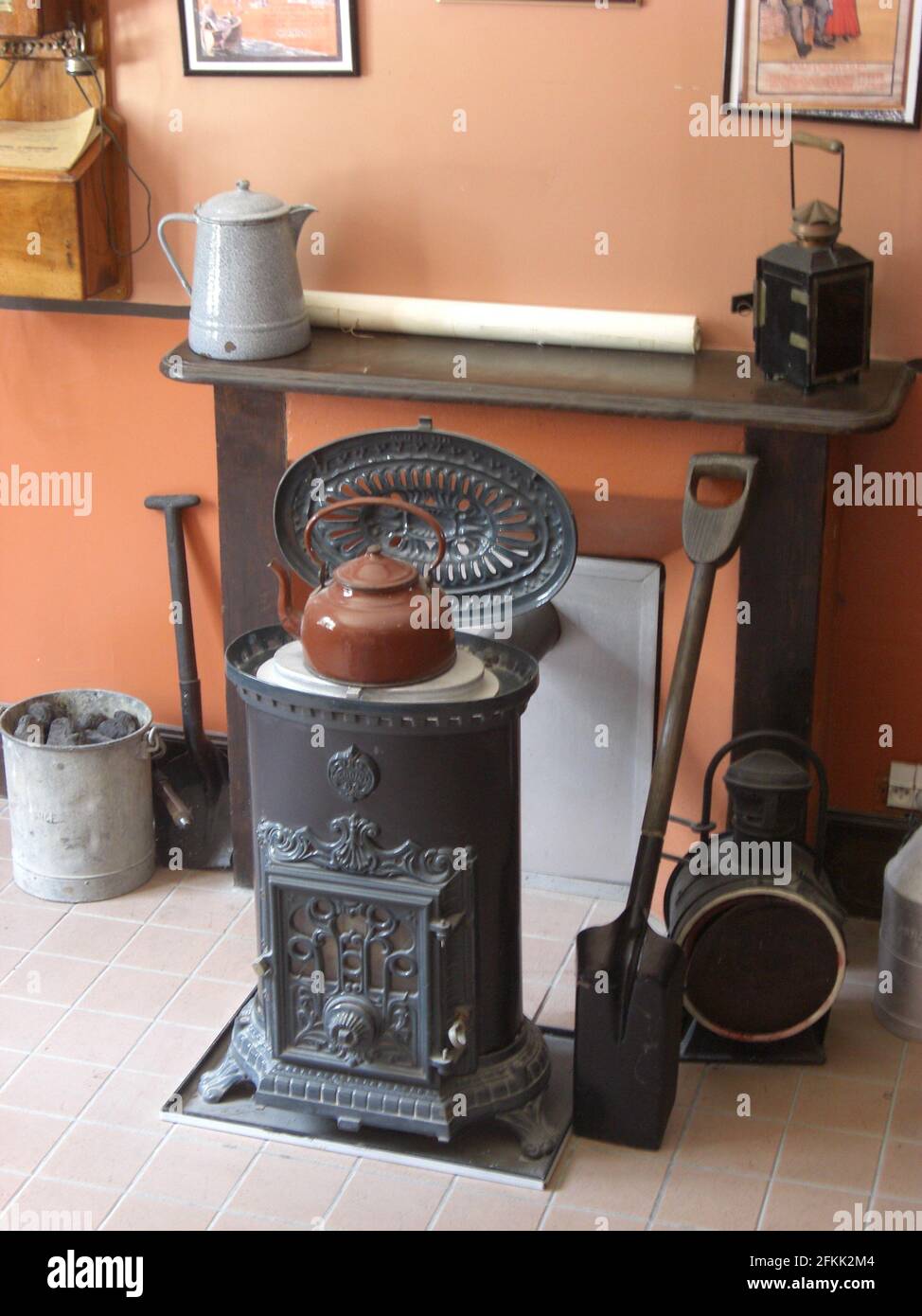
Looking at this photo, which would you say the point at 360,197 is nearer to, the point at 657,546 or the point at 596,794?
the point at 657,546

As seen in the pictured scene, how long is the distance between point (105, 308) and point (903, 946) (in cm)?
235

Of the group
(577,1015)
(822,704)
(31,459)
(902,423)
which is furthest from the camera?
(31,459)

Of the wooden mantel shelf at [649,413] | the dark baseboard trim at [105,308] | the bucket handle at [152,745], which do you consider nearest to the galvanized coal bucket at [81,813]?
the bucket handle at [152,745]

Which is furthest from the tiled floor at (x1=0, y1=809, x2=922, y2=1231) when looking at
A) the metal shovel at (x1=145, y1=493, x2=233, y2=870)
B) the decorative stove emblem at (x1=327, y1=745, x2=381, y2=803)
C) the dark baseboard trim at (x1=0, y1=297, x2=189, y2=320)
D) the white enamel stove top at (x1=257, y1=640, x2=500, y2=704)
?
the dark baseboard trim at (x1=0, y1=297, x2=189, y2=320)

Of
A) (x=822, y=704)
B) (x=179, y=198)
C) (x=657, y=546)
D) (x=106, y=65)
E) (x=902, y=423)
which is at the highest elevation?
(x=106, y=65)

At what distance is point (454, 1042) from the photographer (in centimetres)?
314

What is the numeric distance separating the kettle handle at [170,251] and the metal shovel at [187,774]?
1.79 feet

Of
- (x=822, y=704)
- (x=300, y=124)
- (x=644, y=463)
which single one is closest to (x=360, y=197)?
(x=300, y=124)

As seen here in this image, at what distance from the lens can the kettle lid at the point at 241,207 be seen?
3551 mm

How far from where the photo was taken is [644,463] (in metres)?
3.58

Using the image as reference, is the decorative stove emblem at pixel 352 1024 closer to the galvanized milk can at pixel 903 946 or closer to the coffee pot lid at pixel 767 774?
the coffee pot lid at pixel 767 774

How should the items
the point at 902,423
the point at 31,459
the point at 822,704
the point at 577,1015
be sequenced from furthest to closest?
the point at 31,459 < the point at 822,704 < the point at 902,423 < the point at 577,1015

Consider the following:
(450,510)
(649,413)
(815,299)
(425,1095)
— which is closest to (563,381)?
(649,413)

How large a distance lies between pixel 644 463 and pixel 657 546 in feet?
0.65
